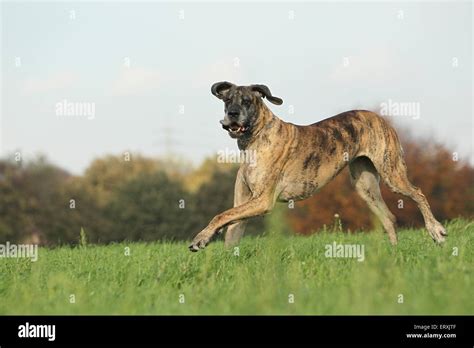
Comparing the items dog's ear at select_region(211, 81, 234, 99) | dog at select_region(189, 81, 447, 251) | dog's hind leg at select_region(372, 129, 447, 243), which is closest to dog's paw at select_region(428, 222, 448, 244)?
dog at select_region(189, 81, 447, 251)

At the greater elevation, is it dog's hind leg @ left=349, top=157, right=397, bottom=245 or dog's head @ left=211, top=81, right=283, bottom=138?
dog's head @ left=211, top=81, right=283, bottom=138

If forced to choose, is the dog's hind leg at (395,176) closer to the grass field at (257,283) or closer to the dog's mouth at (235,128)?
the grass field at (257,283)

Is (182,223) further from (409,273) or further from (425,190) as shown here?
(409,273)

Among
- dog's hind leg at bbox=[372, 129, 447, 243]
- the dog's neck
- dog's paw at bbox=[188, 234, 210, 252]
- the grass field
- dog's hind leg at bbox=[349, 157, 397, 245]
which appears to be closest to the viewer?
the grass field

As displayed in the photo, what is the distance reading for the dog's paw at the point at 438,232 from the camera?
29.8ft

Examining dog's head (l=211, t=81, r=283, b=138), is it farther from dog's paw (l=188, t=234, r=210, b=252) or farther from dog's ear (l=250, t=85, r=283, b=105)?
dog's paw (l=188, t=234, r=210, b=252)

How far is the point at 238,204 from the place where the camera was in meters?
8.98

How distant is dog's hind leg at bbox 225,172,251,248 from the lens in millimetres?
8977

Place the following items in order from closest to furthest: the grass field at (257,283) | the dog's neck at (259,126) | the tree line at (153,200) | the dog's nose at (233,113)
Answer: the grass field at (257,283) → the dog's nose at (233,113) → the dog's neck at (259,126) → the tree line at (153,200)

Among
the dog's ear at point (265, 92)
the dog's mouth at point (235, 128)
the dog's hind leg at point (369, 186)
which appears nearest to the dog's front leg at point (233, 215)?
the dog's mouth at point (235, 128)

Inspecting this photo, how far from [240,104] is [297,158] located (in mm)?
1064

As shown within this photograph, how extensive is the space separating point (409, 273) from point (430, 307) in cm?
105

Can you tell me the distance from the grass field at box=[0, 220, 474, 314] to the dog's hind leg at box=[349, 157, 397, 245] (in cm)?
138

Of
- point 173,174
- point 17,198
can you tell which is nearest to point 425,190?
point 173,174
